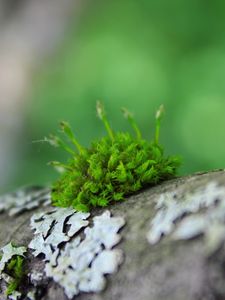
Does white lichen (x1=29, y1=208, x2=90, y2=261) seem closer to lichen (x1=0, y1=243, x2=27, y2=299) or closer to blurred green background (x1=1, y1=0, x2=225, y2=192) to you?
lichen (x1=0, y1=243, x2=27, y2=299)

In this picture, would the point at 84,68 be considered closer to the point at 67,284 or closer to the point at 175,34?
the point at 175,34

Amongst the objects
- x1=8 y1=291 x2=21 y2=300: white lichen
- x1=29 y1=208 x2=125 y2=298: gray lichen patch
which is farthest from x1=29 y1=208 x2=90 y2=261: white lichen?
x1=8 y1=291 x2=21 y2=300: white lichen

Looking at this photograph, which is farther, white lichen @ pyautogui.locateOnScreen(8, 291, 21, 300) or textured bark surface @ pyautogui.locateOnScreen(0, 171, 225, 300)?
white lichen @ pyautogui.locateOnScreen(8, 291, 21, 300)

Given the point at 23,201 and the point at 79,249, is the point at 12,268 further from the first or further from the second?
the point at 23,201

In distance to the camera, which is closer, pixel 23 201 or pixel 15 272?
pixel 15 272

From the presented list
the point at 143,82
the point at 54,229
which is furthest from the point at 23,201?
the point at 143,82
